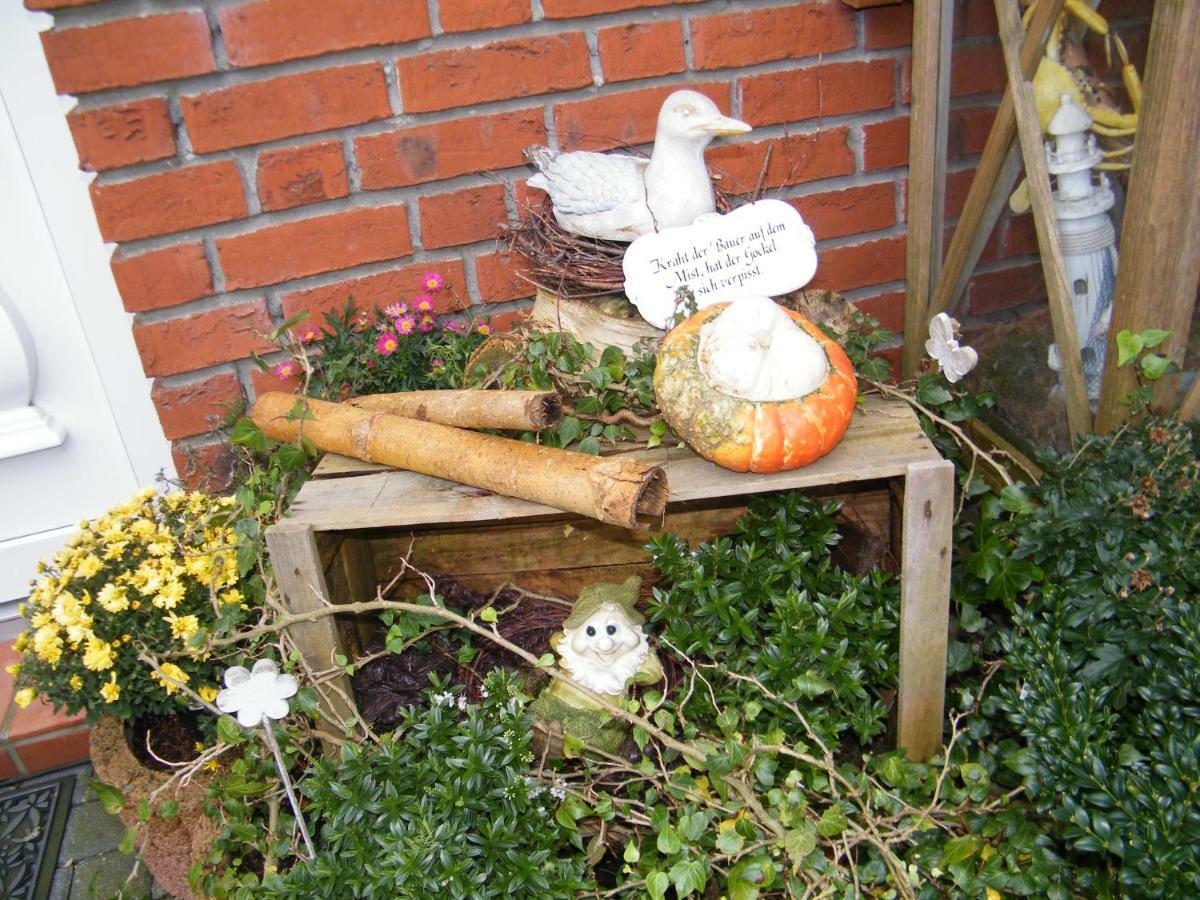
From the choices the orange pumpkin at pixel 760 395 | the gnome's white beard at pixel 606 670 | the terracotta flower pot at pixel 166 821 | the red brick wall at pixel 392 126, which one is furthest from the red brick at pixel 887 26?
the terracotta flower pot at pixel 166 821

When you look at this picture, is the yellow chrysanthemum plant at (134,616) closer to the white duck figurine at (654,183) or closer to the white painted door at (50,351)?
the white painted door at (50,351)

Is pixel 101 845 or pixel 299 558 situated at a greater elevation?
pixel 299 558

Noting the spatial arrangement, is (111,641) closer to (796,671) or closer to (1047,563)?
(796,671)

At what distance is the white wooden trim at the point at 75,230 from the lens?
5.48 feet

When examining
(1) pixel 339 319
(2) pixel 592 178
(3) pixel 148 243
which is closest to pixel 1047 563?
(2) pixel 592 178

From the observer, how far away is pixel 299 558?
51.3 inches

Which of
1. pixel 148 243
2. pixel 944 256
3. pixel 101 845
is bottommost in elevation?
pixel 101 845

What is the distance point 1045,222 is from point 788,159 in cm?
65

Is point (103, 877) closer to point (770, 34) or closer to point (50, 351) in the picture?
point (50, 351)

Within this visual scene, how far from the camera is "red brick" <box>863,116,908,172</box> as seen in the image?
1914mm

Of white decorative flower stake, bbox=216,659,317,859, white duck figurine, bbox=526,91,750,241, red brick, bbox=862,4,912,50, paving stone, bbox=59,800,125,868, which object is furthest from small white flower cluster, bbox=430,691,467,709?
red brick, bbox=862,4,912,50

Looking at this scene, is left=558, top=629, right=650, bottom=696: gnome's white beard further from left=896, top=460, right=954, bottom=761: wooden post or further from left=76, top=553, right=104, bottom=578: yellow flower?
left=76, top=553, right=104, bottom=578: yellow flower

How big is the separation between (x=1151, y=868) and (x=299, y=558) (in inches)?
42.6

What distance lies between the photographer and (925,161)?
68.9 inches
